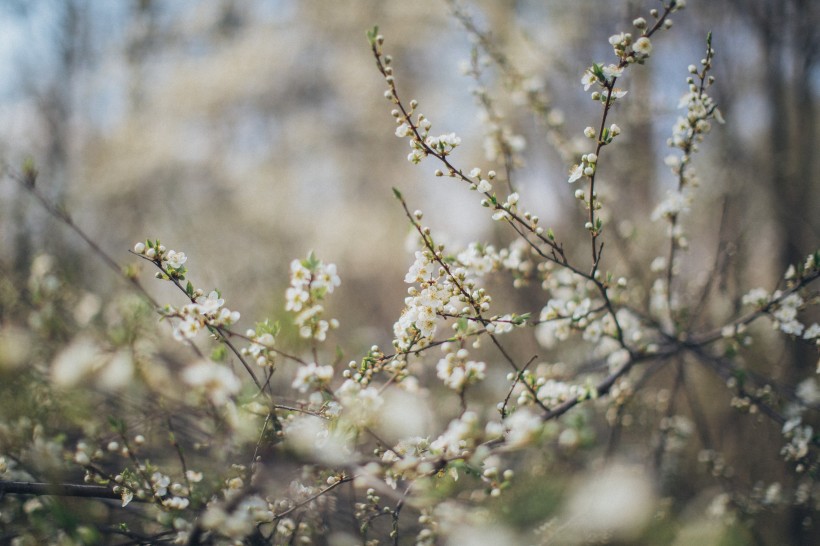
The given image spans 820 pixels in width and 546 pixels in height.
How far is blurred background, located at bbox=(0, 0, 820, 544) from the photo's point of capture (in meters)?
3.29

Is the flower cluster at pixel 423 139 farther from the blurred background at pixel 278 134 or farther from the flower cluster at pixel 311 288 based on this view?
the blurred background at pixel 278 134

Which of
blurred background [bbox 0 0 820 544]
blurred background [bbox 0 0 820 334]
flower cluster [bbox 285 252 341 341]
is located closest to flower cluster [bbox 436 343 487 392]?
flower cluster [bbox 285 252 341 341]

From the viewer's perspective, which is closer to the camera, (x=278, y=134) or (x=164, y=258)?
(x=164, y=258)

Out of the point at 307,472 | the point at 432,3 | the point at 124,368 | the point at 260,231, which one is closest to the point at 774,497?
the point at 307,472

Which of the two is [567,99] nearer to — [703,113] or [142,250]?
[703,113]

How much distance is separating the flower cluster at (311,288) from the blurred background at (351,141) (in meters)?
1.64

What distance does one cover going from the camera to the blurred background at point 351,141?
10.8ft

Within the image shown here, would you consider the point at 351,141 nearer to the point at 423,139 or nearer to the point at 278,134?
the point at 278,134

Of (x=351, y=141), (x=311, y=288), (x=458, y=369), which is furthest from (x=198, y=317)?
(x=351, y=141)

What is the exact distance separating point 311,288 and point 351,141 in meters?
6.90

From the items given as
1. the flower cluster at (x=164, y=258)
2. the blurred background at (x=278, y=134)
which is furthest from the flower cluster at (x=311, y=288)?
the blurred background at (x=278, y=134)

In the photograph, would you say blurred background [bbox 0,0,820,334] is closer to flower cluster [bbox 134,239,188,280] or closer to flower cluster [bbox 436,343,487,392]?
flower cluster [bbox 436,343,487,392]

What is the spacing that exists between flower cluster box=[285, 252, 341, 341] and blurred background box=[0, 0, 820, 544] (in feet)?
5.39

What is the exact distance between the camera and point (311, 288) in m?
1.38
